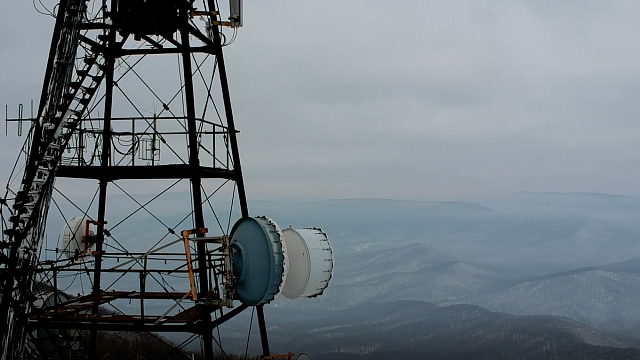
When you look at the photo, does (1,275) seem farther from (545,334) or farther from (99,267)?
(545,334)

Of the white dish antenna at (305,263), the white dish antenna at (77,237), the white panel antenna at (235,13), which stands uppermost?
the white panel antenna at (235,13)

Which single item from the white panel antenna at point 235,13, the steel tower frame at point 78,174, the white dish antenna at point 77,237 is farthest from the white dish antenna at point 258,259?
the white dish antenna at point 77,237

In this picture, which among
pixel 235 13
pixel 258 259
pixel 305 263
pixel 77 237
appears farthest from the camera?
pixel 77 237

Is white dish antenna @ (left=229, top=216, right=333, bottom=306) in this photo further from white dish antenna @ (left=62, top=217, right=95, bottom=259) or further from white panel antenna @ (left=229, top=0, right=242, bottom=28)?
white dish antenna @ (left=62, top=217, right=95, bottom=259)

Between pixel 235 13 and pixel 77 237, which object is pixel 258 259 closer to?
pixel 235 13

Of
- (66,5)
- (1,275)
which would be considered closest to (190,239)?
(1,275)

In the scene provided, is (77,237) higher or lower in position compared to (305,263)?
higher

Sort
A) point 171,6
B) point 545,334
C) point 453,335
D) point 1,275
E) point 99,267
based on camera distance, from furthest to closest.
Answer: point 453,335, point 545,334, point 99,267, point 171,6, point 1,275

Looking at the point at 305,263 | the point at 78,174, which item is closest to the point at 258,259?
the point at 305,263

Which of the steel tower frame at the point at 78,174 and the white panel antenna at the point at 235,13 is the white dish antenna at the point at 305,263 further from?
the white panel antenna at the point at 235,13
